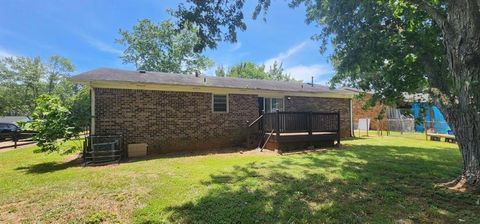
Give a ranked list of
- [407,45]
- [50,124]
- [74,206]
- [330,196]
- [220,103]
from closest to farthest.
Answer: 1. [74,206]
2. [330,196]
3. [407,45]
4. [50,124]
5. [220,103]

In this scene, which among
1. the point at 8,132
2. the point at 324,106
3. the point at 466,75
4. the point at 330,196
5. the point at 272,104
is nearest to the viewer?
the point at 466,75

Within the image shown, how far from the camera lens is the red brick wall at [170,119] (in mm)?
9578

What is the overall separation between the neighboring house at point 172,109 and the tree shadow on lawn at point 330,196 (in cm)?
427

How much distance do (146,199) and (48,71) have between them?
162ft

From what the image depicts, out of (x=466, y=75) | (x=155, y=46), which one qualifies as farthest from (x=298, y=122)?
(x=155, y=46)

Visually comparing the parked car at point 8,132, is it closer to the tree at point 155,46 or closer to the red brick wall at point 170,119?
the red brick wall at point 170,119

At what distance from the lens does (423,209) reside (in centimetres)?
411

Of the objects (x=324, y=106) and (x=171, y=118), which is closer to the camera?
(x=171, y=118)

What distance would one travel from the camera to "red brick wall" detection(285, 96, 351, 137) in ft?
46.3

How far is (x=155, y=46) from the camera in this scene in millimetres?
35938

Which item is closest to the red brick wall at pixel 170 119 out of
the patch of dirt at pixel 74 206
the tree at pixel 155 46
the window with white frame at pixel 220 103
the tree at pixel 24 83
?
the window with white frame at pixel 220 103

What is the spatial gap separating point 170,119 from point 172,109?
1.38ft

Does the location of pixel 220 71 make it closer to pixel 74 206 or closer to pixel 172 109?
pixel 172 109

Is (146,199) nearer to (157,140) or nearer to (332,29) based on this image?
(157,140)
